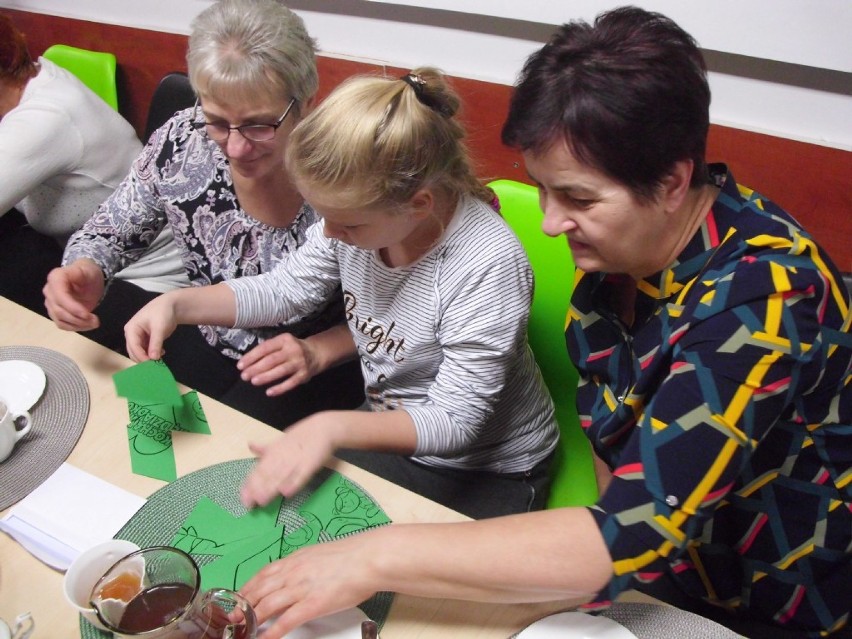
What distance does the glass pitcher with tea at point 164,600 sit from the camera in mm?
735

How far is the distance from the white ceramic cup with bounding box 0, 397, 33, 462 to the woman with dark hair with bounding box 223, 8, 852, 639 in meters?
0.47

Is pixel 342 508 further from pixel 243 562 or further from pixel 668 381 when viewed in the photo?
pixel 668 381

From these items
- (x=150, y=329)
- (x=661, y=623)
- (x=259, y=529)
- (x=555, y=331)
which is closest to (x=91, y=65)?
(x=150, y=329)

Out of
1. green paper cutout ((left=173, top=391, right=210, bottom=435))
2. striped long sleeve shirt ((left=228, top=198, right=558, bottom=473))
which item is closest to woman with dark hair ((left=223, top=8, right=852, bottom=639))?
striped long sleeve shirt ((left=228, top=198, right=558, bottom=473))

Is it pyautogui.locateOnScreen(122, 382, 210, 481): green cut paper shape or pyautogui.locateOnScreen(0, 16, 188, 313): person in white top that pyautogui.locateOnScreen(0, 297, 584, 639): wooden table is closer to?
pyautogui.locateOnScreen(122, 382, 210, 481): green cut paper shape

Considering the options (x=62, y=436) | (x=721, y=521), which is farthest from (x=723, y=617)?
(x=62, y=436)

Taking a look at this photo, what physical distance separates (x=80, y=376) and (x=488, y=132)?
1.27 meters

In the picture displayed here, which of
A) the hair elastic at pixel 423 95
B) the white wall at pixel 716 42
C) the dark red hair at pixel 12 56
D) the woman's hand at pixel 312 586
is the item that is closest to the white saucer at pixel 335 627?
the woman's hand at pixel 312 586

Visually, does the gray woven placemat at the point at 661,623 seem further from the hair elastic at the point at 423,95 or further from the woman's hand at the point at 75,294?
the woman's hand at the point at 75,294

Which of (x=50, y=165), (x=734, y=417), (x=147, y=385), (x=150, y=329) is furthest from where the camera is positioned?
(x=50, y=165)

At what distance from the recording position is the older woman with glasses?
1235 mm

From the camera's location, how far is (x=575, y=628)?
0.76m

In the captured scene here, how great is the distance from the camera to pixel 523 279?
3.59 feet

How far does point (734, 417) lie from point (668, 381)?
3.0 inches
